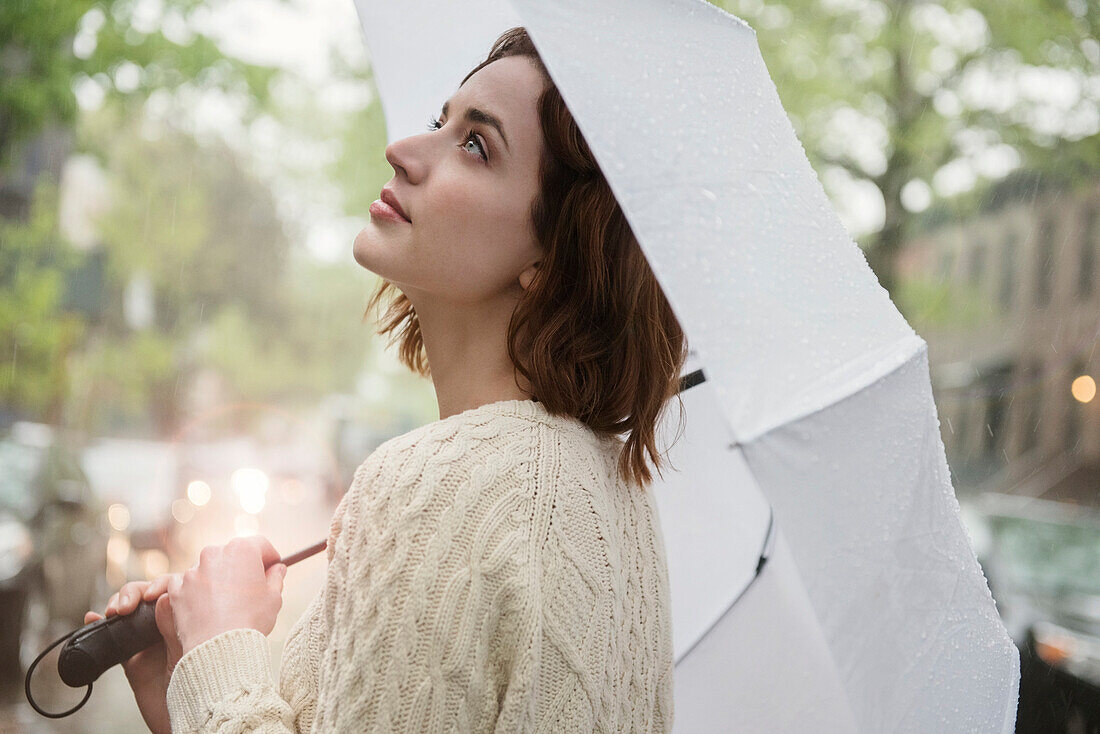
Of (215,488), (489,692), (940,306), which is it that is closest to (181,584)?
(489,692)

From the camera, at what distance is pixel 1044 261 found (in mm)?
23234

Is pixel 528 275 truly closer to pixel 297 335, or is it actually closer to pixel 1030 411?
pixel 1030 411

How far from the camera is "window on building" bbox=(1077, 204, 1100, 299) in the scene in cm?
2123

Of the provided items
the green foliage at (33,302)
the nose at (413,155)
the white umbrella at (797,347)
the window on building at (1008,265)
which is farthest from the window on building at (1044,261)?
the nose at (413,155)

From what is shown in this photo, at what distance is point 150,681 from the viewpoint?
179 centimetres

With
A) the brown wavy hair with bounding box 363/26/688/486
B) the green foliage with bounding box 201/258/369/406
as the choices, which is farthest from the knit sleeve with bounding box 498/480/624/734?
the green foliage with bounding box 201/258/369/406

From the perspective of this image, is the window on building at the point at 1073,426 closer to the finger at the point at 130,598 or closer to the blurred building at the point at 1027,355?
the blurred building at the point at 1027,355

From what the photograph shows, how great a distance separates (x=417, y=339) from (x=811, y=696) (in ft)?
3.81

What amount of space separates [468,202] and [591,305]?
0.28 metres

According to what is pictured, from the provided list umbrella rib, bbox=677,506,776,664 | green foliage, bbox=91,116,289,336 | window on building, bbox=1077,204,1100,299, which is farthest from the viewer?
green foliage, bbox=91,116,289,336

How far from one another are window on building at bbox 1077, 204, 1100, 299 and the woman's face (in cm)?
2228

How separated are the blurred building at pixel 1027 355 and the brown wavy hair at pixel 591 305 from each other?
55.5ft

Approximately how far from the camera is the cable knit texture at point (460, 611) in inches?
51.8

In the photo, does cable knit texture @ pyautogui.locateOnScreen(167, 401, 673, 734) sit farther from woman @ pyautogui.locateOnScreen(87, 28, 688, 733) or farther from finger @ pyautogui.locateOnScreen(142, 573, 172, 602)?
finger @ pyautogui.locateOnScreen(142, 573, 172, 602)
